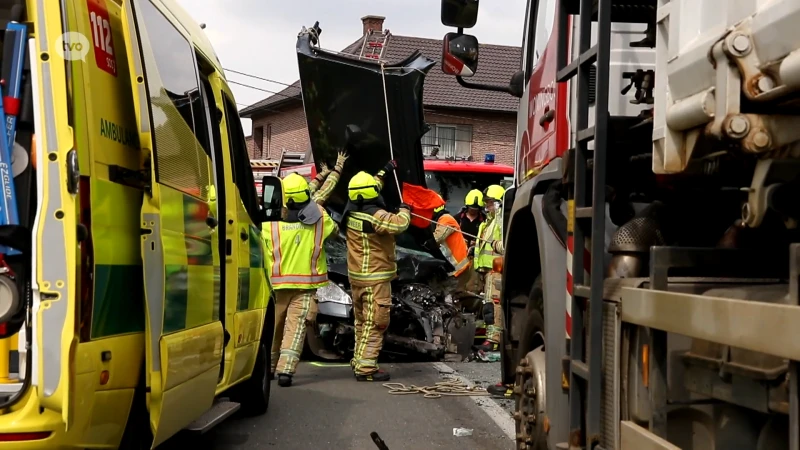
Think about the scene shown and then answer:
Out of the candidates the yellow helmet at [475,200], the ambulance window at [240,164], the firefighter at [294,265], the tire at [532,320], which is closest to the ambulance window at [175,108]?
the ambulance window at [240,164]

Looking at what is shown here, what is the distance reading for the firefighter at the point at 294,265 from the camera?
8570mm

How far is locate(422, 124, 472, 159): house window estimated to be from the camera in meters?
34.2

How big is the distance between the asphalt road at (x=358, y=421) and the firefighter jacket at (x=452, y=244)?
90.2 inches

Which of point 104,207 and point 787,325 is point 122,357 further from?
point 787,325

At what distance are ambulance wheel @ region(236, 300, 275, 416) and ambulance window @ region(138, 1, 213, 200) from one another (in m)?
2.30

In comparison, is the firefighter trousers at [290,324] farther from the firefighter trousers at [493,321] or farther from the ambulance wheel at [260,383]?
the firefighter trousers at [493,321]

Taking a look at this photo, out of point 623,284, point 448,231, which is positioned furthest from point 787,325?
point 448,231

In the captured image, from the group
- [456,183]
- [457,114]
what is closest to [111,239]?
[456,183]

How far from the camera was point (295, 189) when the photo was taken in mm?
8562

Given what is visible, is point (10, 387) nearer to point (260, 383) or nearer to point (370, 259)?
point (260, 383)

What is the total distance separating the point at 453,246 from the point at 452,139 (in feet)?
77.7

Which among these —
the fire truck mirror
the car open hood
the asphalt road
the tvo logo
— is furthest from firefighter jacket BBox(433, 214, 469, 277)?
the tvo logo

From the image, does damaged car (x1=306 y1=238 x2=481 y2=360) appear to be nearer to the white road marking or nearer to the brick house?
the white road marking

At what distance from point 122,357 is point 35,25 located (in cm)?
124
